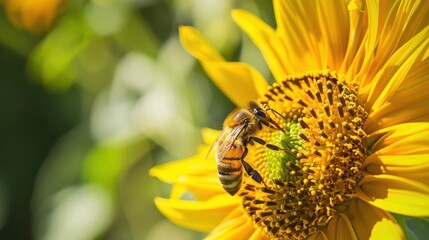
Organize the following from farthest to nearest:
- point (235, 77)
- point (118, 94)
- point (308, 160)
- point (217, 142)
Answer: point (118, 94) < point (235, 77) < point (217, 142) < point (308, 160)

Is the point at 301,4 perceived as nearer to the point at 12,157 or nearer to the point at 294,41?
the point at 294,41

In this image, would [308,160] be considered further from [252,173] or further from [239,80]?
[239,80]

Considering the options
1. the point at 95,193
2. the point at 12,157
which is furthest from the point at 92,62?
the point at 12,157

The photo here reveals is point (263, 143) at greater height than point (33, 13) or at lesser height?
greater

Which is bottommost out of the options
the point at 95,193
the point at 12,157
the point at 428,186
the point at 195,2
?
the point at 12,157

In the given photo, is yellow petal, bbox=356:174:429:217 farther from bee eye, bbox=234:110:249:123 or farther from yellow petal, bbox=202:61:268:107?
yellow petal, bbox=202:61:268:107

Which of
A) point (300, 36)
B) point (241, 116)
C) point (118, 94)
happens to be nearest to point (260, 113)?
point (241, 116)

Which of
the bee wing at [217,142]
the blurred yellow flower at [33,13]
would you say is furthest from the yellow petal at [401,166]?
the blurred yellow flower at [33,13]

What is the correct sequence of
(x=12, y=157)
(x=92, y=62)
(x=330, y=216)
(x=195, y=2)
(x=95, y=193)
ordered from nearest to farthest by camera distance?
(x=330, y=216), (x=195, y=2), (x=95, y=193), (x=92, y=62), (x=12, y=157)
